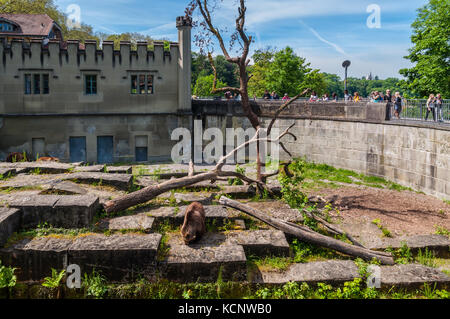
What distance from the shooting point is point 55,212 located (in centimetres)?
899

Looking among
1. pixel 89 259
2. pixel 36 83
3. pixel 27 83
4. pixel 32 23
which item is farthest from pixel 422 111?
pixel 32 23

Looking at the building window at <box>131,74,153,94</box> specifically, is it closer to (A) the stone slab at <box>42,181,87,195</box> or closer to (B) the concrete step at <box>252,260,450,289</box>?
(A) the stone slab at <box>42,181,87,195</box>

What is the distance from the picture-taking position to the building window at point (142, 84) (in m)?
26.3

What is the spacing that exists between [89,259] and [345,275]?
5.01 meters

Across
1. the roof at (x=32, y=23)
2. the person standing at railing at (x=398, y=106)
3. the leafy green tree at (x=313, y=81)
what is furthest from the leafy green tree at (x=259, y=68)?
the person standing at railing at (x=398, y=106)

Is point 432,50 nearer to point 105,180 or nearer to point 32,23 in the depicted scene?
point 105,180

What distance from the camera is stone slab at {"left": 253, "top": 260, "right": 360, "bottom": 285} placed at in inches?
311

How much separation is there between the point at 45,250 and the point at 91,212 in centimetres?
159

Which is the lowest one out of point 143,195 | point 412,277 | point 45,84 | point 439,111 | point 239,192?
point 412,277

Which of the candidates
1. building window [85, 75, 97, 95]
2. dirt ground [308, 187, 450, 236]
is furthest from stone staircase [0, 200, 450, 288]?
building window [85, 75, 97, 95]

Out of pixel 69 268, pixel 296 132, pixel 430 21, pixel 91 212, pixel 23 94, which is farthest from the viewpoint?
pixel 430 21
